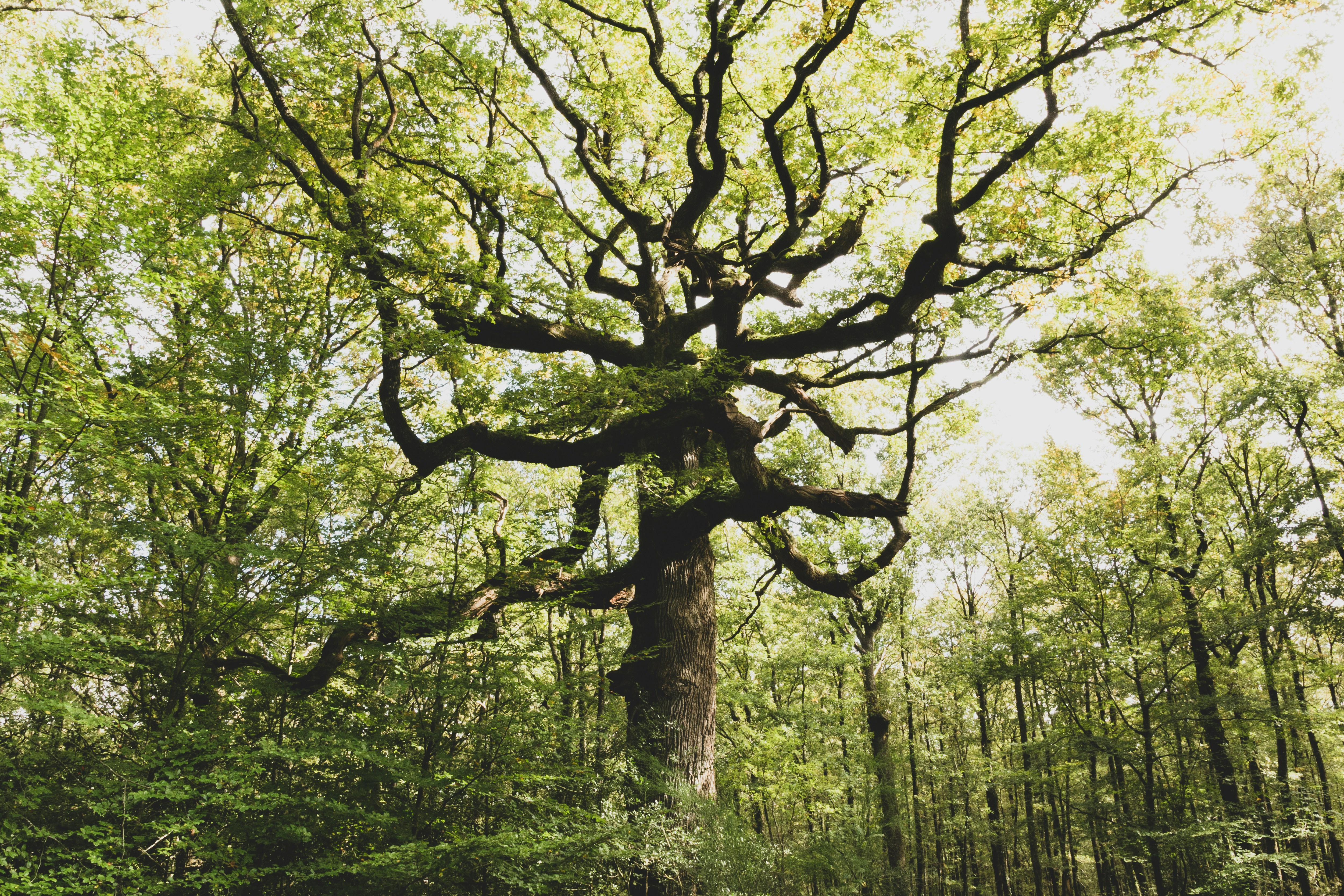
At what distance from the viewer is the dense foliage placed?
4082 millimetres

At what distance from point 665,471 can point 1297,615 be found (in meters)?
10.9

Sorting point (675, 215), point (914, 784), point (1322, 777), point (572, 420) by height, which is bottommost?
point (914, 784)

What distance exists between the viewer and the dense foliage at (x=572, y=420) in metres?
4.08

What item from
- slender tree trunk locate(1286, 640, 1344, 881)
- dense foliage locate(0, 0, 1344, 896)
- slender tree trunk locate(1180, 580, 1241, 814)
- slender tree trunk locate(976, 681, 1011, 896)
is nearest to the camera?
dense foliage locate(0, 0, 1344, 896)

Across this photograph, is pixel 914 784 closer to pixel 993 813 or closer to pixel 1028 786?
pixel 993 813

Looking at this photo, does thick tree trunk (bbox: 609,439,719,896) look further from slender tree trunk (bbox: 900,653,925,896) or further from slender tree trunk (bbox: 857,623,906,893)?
slender tree trunk (bbox: 900,653,925,896)

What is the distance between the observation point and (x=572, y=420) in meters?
7.67

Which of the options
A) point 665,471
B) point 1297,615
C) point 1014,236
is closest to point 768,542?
A: point 665,471

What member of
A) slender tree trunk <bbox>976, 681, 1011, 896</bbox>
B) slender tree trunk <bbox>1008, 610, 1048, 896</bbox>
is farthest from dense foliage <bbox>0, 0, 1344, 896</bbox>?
slender tree trunk <bbox>976, 681, 1011, 896</bbox>

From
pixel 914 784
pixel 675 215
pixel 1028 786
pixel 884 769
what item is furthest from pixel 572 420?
pixel 1028 786

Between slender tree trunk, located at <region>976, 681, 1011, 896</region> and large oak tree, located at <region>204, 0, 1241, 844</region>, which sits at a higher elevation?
large oak tree, located at <region>204, 0, 1241, 844</region>

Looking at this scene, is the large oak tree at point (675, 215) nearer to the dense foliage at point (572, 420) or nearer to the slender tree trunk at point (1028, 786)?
the dense foliage at point (572, 420)

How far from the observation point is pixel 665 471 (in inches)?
321

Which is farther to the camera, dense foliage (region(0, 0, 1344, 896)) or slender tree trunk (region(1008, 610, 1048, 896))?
slender tree trunk (region(1008, 610, 1048, 896))
